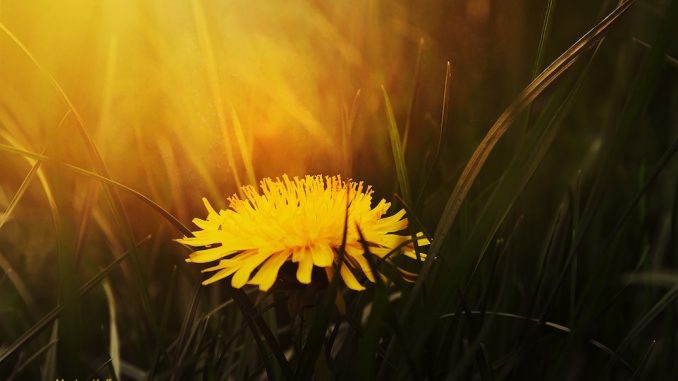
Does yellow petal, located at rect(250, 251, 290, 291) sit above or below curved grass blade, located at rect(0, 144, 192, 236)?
below

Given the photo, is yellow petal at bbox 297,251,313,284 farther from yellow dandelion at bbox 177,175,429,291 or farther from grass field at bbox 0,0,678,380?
grass field at bbox 0,0,678,380

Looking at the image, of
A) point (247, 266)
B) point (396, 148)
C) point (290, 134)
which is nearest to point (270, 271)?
point (247, 266)

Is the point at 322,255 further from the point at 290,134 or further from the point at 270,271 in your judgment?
the point at 290,134

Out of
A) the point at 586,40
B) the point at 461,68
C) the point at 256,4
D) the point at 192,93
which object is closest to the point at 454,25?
the point at 461,68

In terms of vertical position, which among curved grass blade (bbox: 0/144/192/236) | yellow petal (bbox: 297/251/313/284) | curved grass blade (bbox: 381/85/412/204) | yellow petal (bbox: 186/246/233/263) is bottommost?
yellow petal (bbox: 297/251/313/284)

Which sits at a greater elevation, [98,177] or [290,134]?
[290,134]

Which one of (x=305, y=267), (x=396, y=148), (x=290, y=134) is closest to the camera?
(x=305, y=267)

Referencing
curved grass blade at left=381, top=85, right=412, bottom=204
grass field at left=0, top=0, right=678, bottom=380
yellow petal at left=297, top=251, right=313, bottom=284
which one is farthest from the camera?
grass field at left=0, top=0, right=678, bottom=380

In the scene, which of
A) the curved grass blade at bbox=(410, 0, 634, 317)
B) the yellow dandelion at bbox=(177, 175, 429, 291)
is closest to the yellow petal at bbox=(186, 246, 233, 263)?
the yellow dandelion at bbox=(177, 175, 429, 291)
